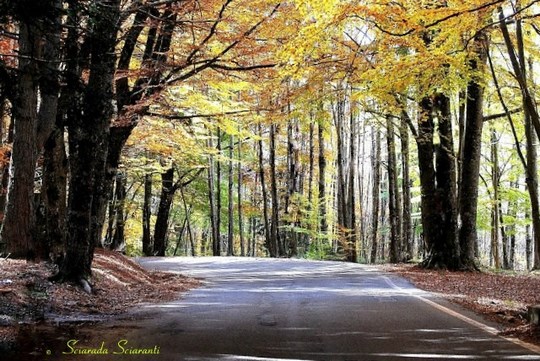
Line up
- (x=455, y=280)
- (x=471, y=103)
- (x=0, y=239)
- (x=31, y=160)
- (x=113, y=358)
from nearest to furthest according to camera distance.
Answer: (x=113, y=358), (x=31, y=160), (x=0, y=239), (x=455, y=280), (x=471, y=103)

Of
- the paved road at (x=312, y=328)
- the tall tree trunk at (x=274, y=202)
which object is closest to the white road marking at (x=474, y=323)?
the paved road at (x=312, y=328)

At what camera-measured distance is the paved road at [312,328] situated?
19.1 feet

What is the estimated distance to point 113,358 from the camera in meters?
5.52

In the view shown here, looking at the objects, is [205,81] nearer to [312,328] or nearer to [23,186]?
[23,186]

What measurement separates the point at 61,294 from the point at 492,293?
886 cm

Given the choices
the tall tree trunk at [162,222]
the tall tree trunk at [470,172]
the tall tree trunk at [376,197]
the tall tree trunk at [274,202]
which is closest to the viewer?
the tall tree trunk at [470,172]

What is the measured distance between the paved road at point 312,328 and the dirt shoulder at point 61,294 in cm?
78

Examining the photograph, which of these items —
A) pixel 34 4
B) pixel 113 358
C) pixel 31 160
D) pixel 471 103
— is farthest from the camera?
pixel 471 103

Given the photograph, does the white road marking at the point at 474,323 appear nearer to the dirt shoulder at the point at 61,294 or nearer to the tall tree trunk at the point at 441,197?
the dirt shoulder at the point at 61,294

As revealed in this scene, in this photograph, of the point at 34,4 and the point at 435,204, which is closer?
the point at 34,4

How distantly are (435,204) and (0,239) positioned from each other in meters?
13.2

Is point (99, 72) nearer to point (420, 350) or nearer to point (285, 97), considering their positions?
point (420, 350)

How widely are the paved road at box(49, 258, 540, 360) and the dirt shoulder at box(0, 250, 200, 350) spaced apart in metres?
0.78

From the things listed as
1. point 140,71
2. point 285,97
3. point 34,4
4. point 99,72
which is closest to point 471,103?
point 285,97
